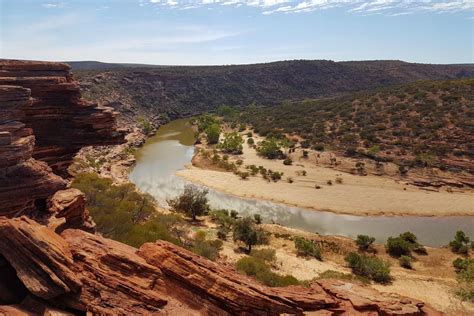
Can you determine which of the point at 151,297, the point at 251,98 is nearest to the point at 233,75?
the point at 251,98

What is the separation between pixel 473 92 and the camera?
8062 centimetres

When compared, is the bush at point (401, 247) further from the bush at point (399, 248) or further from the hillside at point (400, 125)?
the hillside at point (400, 125)

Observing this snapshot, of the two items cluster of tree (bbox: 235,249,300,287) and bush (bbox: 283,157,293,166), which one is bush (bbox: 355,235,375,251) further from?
bush (bbox: 283,157,293,166)

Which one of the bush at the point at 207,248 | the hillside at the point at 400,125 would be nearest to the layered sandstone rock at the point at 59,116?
the bush at the point at 207,248

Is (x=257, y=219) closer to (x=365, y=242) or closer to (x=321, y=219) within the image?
(x=321, y=219)

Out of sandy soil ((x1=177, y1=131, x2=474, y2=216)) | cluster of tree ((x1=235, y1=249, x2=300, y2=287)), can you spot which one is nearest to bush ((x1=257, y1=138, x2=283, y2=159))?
sandy soil ((x1=177, y1=131, x2=474, y2=216))

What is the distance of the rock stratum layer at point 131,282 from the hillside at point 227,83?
92.8 m

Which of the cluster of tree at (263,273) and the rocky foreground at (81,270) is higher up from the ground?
the rocky foreground at (81,270)

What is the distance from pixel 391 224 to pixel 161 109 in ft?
294

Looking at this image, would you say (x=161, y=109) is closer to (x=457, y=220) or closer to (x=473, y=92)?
(x=473, y=92)

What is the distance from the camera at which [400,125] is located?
7650cm

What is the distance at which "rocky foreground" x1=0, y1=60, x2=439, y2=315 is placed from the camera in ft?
38.9

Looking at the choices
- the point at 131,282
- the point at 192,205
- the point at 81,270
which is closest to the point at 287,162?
the point at 192,205

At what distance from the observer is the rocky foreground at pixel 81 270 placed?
11859 mm
